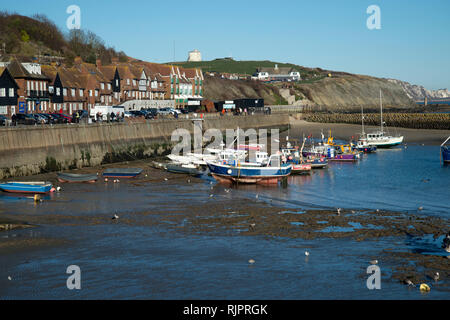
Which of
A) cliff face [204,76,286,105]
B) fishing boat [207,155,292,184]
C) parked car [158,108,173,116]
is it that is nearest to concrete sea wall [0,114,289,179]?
parked car [158,108,173,116]

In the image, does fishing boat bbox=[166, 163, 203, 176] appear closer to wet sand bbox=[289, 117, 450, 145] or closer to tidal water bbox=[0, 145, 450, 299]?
tidal water bbox=[0, 145, 450, 299]

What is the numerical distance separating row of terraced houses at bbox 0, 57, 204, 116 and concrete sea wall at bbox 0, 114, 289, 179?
1723cm

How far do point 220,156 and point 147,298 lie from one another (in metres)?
34.3

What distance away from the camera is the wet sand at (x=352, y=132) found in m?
94.0

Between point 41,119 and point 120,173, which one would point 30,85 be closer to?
point 41,119

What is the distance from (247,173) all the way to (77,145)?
17.4 metres

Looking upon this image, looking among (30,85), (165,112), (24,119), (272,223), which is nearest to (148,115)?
(165,112)

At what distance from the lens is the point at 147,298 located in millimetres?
20688

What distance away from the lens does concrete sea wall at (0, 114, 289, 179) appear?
153 feet

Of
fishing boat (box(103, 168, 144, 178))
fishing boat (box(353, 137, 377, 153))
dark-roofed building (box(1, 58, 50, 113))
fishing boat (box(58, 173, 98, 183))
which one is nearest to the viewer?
fishing boat (box(58, 173, 98, 183))

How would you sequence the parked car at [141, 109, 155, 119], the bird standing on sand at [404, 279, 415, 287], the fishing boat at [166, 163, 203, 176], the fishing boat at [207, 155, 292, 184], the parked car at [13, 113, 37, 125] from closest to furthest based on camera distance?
1. the bird standing on sand at [404, 279, 415, 287]
2. the fishing boat at [207, 155, 292, 184]
3. the fishing boat at [166, 163, 203, 176]
4. the parked car at [13, 113, 37, 125]
5. the parked car at [141, 109, 155, 119]

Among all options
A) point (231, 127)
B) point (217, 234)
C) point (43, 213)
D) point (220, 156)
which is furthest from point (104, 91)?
point (217, 234)

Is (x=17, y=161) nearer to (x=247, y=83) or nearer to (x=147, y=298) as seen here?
(x=147, y=298)
